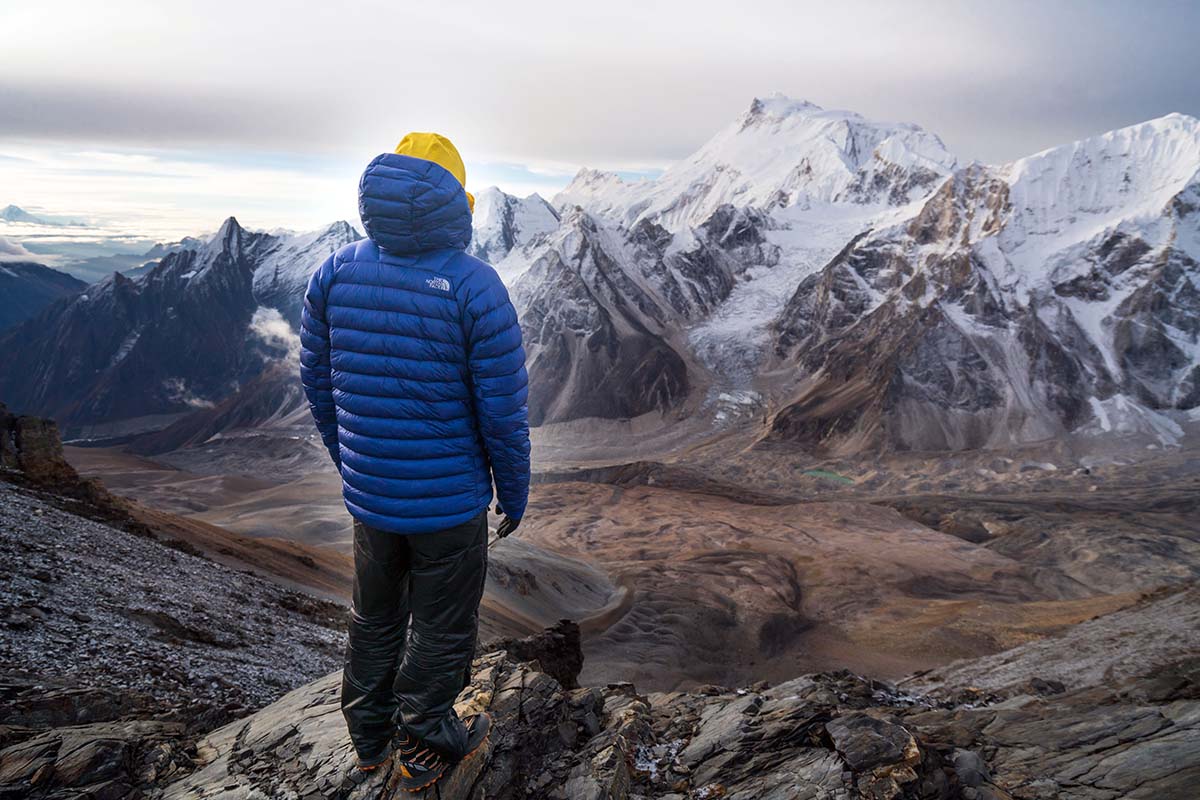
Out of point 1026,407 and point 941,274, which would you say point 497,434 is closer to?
point 1026,407

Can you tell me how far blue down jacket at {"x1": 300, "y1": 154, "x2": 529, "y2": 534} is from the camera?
12.6 feet

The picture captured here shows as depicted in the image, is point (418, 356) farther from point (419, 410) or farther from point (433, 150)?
point (433, 150)

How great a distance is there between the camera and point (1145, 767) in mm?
6883

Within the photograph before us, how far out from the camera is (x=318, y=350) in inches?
166

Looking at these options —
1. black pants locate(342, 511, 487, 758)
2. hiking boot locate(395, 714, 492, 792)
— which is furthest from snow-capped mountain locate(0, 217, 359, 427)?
hiking boot locate(395, 714, 492, 792)

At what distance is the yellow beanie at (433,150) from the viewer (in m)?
3.93

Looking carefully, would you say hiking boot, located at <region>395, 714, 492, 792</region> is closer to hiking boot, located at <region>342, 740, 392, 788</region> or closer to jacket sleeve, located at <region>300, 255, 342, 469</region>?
hiking boot, located at <region>342, 740, 392, 788</region>

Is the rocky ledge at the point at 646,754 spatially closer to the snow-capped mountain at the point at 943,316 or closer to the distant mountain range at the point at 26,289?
the snow-capped mountain at the point at 943,316

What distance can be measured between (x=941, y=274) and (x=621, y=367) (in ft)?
187

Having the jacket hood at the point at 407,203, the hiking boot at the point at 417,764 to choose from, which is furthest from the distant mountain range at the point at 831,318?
the jacket hood at the point at 407,203

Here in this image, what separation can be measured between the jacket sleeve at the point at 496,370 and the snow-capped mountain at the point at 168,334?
498 ft

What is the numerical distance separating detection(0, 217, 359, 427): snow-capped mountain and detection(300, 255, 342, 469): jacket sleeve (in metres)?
151

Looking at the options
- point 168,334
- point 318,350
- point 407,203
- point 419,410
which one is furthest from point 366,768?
point 168,334

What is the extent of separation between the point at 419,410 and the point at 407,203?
3.90 ft
